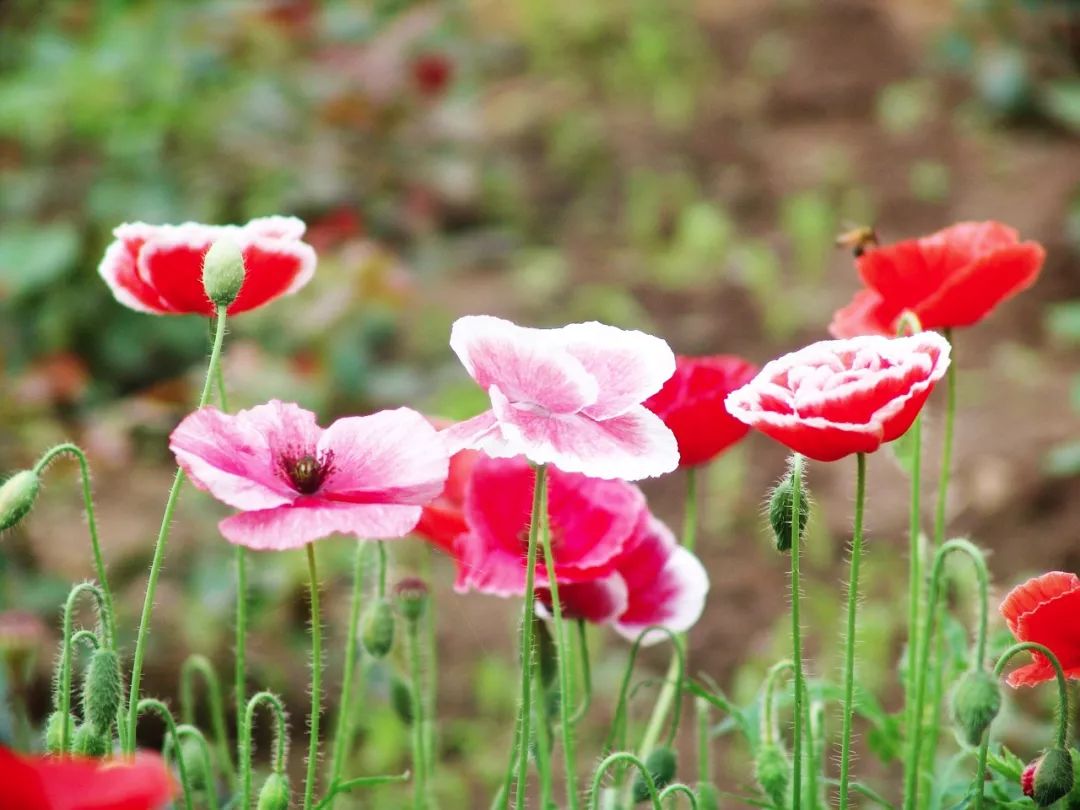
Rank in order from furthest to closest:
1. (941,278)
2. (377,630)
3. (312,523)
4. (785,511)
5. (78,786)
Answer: (941,278)
(377,630)
(785,511)
(312,523)
(78,786)

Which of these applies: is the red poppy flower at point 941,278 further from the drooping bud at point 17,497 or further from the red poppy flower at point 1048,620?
the drooping bud at point 17,497

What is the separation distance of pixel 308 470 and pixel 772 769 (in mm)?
368

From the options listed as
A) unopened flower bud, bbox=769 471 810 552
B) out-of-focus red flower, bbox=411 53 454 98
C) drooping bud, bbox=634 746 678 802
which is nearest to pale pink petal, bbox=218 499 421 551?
unopened flower bud, bbox=769 471 810 552

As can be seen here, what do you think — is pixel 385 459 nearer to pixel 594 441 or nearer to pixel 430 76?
pixel 594 441

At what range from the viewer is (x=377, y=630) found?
95 cm

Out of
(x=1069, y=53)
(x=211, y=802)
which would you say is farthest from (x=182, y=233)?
(x=1069, y=53)

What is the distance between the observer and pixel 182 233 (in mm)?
908

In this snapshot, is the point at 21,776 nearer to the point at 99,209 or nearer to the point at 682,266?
the point at 99,209

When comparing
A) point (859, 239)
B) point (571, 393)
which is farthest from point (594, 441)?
point (859, 239)

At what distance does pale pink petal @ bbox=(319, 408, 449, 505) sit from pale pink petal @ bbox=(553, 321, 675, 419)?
0.11 metres

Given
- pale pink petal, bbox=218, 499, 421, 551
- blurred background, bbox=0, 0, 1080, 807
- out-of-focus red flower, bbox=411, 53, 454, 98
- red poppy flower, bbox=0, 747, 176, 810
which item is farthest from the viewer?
out-of-focus red flower, bbox=411, 53, 454, 98

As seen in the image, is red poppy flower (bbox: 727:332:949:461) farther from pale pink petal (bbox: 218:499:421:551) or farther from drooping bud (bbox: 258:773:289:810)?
drooping bud (bbox: 258:773:289:810)

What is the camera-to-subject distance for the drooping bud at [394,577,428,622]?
0.99 m

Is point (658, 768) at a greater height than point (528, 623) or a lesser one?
lesser
